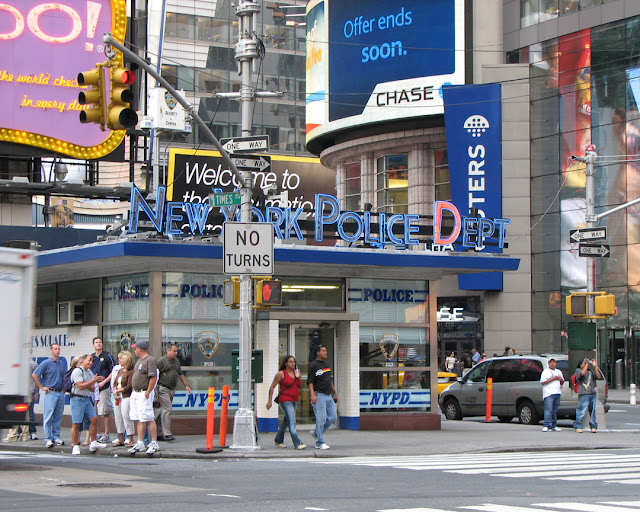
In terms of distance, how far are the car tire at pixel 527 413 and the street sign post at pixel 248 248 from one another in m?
10.9

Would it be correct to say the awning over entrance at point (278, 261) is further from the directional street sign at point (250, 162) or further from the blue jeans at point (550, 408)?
the blue jeans at point (550, 408)

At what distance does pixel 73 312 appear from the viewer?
23.4 m

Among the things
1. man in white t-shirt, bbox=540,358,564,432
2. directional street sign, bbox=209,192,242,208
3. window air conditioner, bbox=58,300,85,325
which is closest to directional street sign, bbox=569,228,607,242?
man in white t-shirt, bbox=540,358,564,432

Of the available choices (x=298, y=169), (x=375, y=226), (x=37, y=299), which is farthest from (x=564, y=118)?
(x=37, y=299)

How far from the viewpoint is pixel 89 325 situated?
75.6 ft

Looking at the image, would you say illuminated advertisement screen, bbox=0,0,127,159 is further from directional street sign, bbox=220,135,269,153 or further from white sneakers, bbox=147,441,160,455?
white sneakers, bbox=147,441,160,455

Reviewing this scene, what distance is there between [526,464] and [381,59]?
1599 inches

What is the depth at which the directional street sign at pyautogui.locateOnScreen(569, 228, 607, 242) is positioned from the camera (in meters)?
24.5

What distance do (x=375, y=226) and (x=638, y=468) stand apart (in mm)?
10139

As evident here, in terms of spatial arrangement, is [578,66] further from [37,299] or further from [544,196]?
[37,299]

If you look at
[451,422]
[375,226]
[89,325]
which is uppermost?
[375,226]

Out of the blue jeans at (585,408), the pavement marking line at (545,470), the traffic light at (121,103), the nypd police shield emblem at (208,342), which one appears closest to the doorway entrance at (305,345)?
the nypd police shield emblem at (208,342)

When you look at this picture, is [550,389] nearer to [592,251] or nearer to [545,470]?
[592,251]

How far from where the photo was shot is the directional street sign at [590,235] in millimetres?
24478
